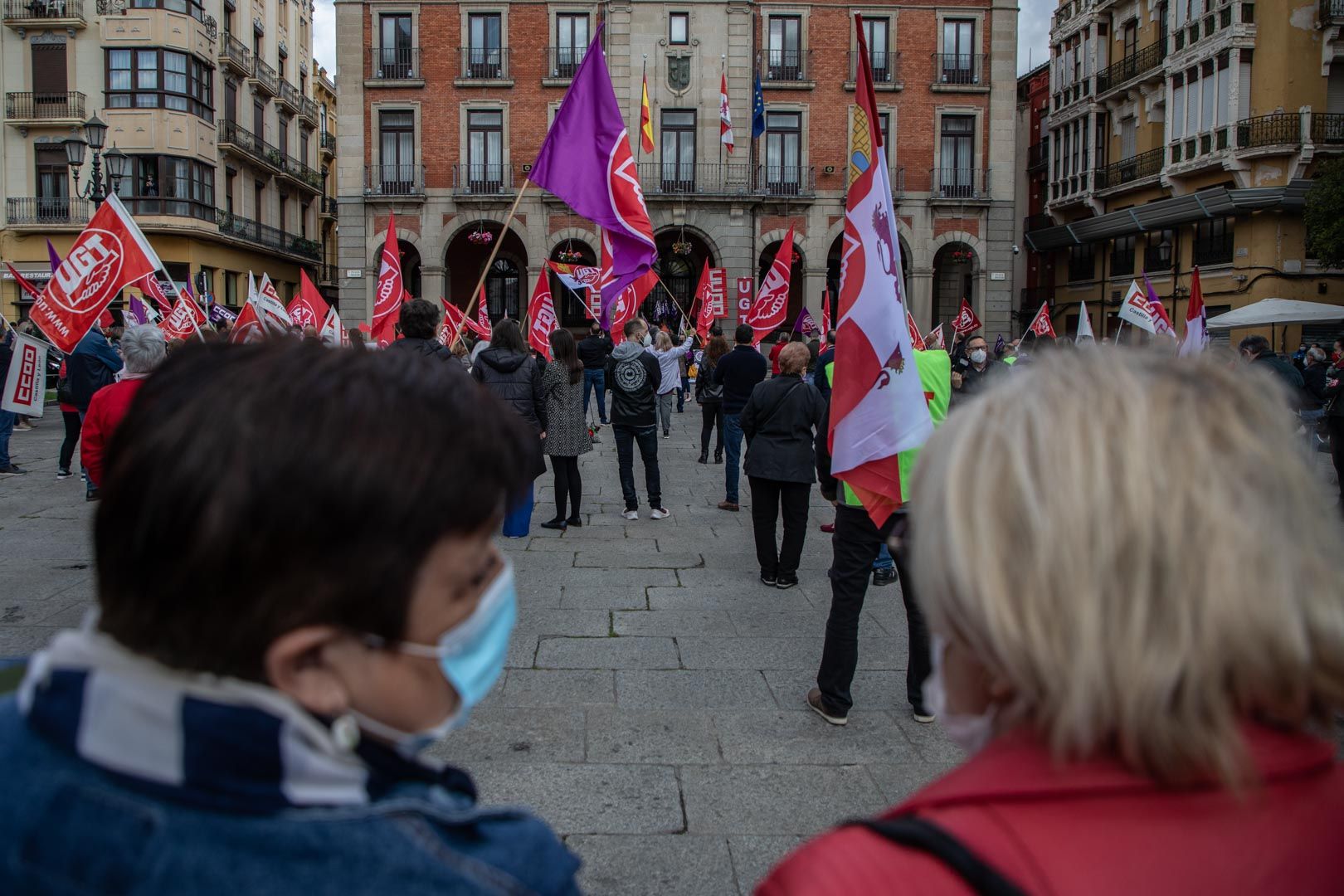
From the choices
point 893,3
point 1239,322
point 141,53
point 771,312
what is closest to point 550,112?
point 893,3

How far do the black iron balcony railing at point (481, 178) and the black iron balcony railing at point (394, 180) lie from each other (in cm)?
110

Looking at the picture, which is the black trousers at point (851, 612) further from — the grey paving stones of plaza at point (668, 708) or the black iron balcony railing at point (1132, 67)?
the black iron balcony railing at point (1132, 67)

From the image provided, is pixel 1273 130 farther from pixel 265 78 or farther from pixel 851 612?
pixel 265 78

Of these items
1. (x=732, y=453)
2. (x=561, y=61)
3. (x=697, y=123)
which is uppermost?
(x=561, y=61)

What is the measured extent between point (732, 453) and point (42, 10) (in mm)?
35814

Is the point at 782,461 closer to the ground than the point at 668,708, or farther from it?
farther from it

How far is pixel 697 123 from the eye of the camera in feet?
104

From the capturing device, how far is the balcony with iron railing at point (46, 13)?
3422cm

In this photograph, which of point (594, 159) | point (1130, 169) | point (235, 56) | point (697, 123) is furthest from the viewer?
point (235, 56)

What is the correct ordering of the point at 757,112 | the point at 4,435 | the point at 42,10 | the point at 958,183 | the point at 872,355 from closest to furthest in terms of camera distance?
the point at 872,355
the point at 4,435
the point at 757,112
the point at 958,183
the point at 42,10

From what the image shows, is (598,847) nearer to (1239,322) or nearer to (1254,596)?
(1254,596)

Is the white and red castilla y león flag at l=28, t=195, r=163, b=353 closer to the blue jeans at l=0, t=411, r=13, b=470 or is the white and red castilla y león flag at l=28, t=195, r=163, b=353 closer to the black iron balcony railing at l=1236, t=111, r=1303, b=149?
the blue jeans at l=0, t=411, r=13, b=470

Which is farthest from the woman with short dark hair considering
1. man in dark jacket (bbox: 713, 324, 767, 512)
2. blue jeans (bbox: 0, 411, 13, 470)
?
blue jeans (bbox: 0, 411, 13, 470)

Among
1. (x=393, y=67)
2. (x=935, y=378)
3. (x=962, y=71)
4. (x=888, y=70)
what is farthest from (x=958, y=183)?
(x=935, y=378)
